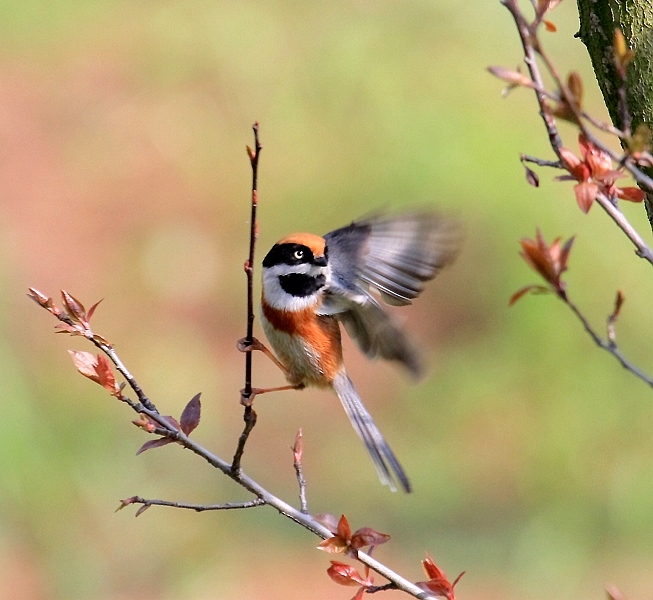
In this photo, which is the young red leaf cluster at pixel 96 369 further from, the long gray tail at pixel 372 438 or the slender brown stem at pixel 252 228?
the long gray tail at pixel 372 438

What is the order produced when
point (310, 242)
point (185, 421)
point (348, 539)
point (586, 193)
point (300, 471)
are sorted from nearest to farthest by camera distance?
point (586, 193)
point (348, 539)
point (185, 421)
point (300, 471)
point (310, 242)

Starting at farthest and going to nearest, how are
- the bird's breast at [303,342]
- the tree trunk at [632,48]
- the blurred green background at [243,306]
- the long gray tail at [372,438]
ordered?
the blurred green background at [243,306] < the bird's breast at [303,342] < the long gray tail at [372,438] < the tree trunk at [632,48]

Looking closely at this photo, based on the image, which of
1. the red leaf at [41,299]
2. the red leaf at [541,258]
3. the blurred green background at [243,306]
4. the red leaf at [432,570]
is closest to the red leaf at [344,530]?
the red leaf at [432,570]

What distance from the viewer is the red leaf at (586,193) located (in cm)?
180

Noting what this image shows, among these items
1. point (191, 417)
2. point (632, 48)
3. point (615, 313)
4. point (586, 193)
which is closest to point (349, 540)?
point (191, 417)

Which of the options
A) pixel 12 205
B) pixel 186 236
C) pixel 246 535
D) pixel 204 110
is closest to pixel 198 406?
pixel 246 535

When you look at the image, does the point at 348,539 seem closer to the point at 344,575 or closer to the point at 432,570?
the point at 344,575

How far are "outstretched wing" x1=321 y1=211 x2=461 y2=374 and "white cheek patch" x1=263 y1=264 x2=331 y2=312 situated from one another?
0.05 meters

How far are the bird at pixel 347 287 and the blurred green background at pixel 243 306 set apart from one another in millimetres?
2637

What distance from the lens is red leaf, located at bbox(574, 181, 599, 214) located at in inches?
70.9

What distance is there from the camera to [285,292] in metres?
2.89

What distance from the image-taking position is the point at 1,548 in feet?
17.0

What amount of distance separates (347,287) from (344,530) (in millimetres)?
934

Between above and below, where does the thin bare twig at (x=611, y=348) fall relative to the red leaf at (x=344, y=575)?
above
